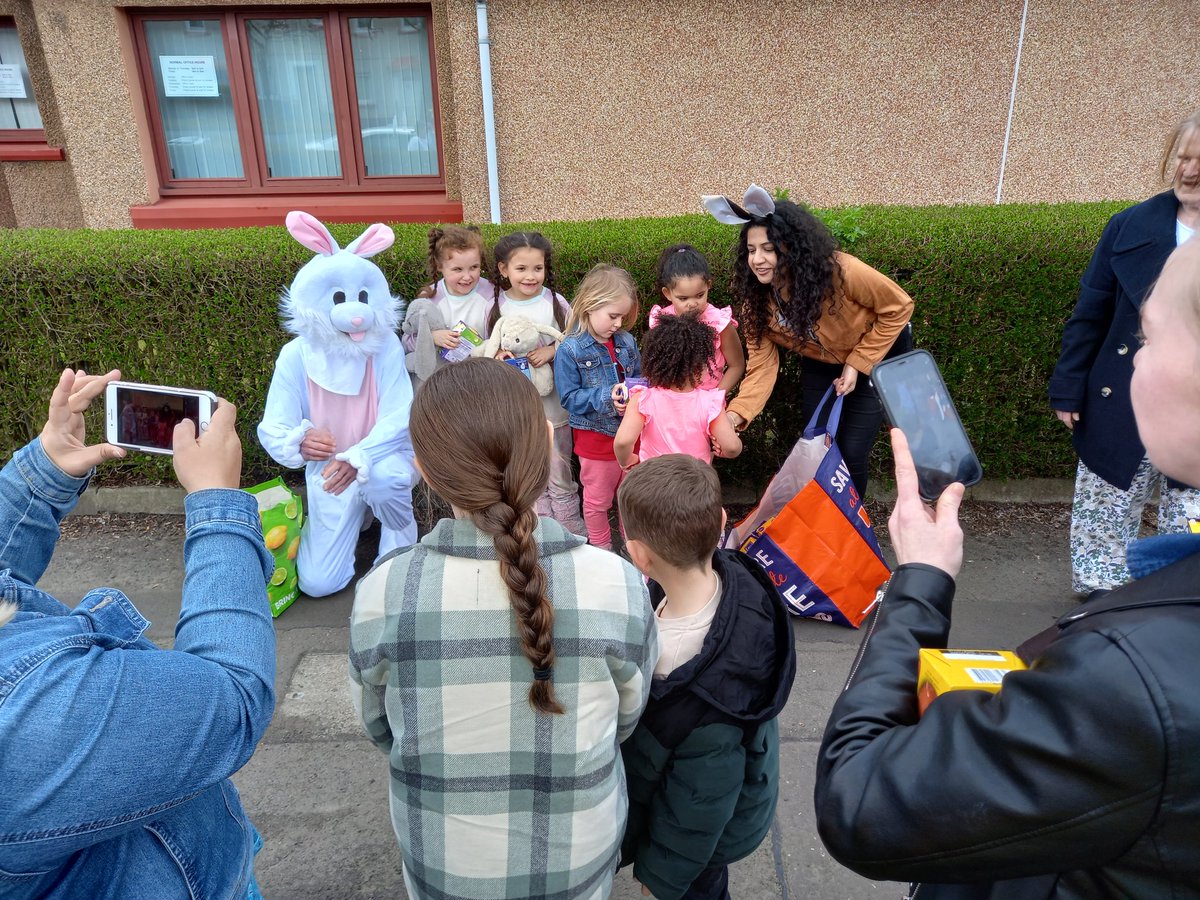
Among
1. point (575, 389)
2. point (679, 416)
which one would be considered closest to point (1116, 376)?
point (679, 416)

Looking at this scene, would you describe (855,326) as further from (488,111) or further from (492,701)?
(488,111)

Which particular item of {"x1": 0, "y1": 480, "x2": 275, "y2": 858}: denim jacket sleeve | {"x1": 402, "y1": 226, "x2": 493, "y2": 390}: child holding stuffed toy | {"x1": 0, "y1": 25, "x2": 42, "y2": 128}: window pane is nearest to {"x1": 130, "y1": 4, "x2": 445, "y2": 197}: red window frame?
{"x1": 0, "y1": 25, "x2": 42, "y2": 128}: window pane

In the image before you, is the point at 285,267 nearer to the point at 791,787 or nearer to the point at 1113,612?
the point at 791,787

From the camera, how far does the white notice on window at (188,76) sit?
7883 millimetres

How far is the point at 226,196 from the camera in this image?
836 cm

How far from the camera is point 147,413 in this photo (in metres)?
2.05

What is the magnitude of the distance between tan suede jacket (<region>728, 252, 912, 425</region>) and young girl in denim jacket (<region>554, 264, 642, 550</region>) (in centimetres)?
60

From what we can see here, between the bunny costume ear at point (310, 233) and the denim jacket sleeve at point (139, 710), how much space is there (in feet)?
8.39

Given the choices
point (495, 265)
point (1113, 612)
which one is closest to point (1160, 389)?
point (1113, 612)

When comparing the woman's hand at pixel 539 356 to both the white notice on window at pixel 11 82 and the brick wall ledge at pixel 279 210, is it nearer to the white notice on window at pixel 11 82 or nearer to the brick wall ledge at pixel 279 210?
the brick wall ledge at pixel 279 210

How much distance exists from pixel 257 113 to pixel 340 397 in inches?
241

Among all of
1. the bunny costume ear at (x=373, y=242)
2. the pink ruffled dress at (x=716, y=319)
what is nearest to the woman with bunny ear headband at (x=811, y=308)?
the pink ruffled dress at (x=716, y=319)

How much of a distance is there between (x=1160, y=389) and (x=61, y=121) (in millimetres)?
9878

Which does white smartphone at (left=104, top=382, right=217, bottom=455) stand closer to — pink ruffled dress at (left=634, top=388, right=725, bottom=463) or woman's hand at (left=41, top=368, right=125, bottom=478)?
woman's hand at (left=41, top=368, right=125, bottom=478)
